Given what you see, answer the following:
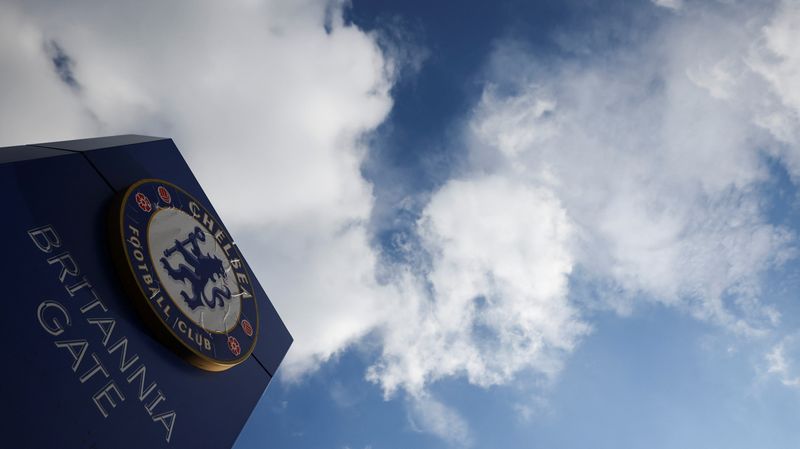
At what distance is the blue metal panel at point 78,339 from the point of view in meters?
4.74

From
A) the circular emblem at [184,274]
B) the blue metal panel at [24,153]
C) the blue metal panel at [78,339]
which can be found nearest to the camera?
the blue metal panel at [78,339]

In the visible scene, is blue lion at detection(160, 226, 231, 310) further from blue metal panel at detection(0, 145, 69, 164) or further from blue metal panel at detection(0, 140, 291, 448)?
blue metal panel at detection(0, 145, 69, 164)

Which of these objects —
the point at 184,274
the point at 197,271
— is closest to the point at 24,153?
the point at 184,274

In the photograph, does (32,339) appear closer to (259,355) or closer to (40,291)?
(40,291)

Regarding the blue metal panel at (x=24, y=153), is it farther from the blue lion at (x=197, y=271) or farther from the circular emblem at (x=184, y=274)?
the blue lion at (x=197, y=271)

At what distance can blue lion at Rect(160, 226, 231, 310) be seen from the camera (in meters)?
7.55

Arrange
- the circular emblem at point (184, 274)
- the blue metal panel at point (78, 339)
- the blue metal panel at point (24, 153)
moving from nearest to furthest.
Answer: the blue metal panel at point (78, 339) < the blue metal panel at point (24, 153) < the circular emblem at point (184, 274)

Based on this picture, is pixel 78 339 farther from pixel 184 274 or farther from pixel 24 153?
pixel 24 153


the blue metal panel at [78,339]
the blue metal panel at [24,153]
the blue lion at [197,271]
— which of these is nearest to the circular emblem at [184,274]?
the blue lion at [197,271]

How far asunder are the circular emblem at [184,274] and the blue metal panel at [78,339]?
0.26m

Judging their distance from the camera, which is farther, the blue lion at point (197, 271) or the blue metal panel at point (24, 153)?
the blue lion at point (197, 271)

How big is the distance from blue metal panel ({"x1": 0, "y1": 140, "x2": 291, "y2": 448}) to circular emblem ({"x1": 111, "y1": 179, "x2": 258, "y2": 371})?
0.26 meters

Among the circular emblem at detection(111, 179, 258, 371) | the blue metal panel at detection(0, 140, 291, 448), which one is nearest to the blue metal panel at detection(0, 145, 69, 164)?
the blue metal panel at detection(0, 140, 291, 448)

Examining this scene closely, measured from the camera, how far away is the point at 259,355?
979 cm
